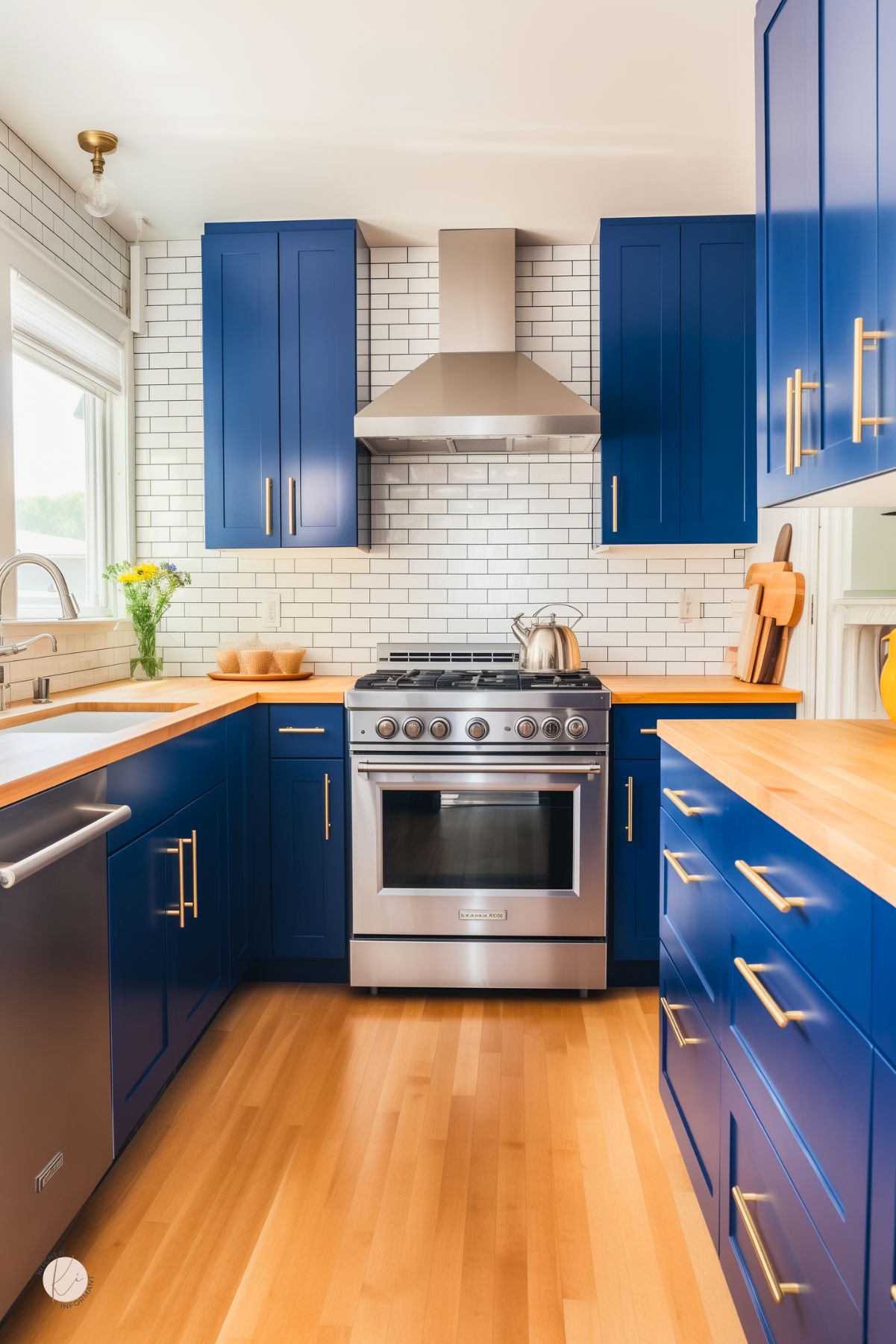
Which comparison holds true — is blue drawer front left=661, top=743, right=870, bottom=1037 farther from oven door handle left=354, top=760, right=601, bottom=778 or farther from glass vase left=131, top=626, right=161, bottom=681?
glass vase left=131, top=626, right=161, bottom=681

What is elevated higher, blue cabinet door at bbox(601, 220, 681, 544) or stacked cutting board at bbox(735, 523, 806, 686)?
blue cabinet door at bbox(601, 220, 681, 544)

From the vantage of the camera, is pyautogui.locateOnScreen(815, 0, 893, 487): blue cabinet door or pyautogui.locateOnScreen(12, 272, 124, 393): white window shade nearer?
pyautogui.locateOnScreen(815, 0, 893, 487): blue cabinet door

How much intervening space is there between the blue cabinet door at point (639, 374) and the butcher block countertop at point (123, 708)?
1253 millimetres

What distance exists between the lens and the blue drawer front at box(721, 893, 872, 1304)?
100 centimetres

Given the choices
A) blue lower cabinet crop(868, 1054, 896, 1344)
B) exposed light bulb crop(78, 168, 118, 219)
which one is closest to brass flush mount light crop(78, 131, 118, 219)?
exposed light bulb crop(78, 168, 118, 219)

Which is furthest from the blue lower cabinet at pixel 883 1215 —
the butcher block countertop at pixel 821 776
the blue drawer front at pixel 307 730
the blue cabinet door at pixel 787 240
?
the blue drawer front at pixel 307 730

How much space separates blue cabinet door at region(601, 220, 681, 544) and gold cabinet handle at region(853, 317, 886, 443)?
6.39 ft

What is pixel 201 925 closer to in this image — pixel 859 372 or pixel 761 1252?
pixel 761 1252

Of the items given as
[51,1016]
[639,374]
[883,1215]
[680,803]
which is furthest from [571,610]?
[883,1215]

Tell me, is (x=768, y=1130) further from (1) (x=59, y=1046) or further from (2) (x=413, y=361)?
(2) (x=413, y=361)

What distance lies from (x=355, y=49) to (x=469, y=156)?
24.3 inches

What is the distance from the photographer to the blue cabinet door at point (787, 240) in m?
1.61

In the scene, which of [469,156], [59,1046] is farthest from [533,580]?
[59,1046]

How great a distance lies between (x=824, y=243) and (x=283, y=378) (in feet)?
7.31
